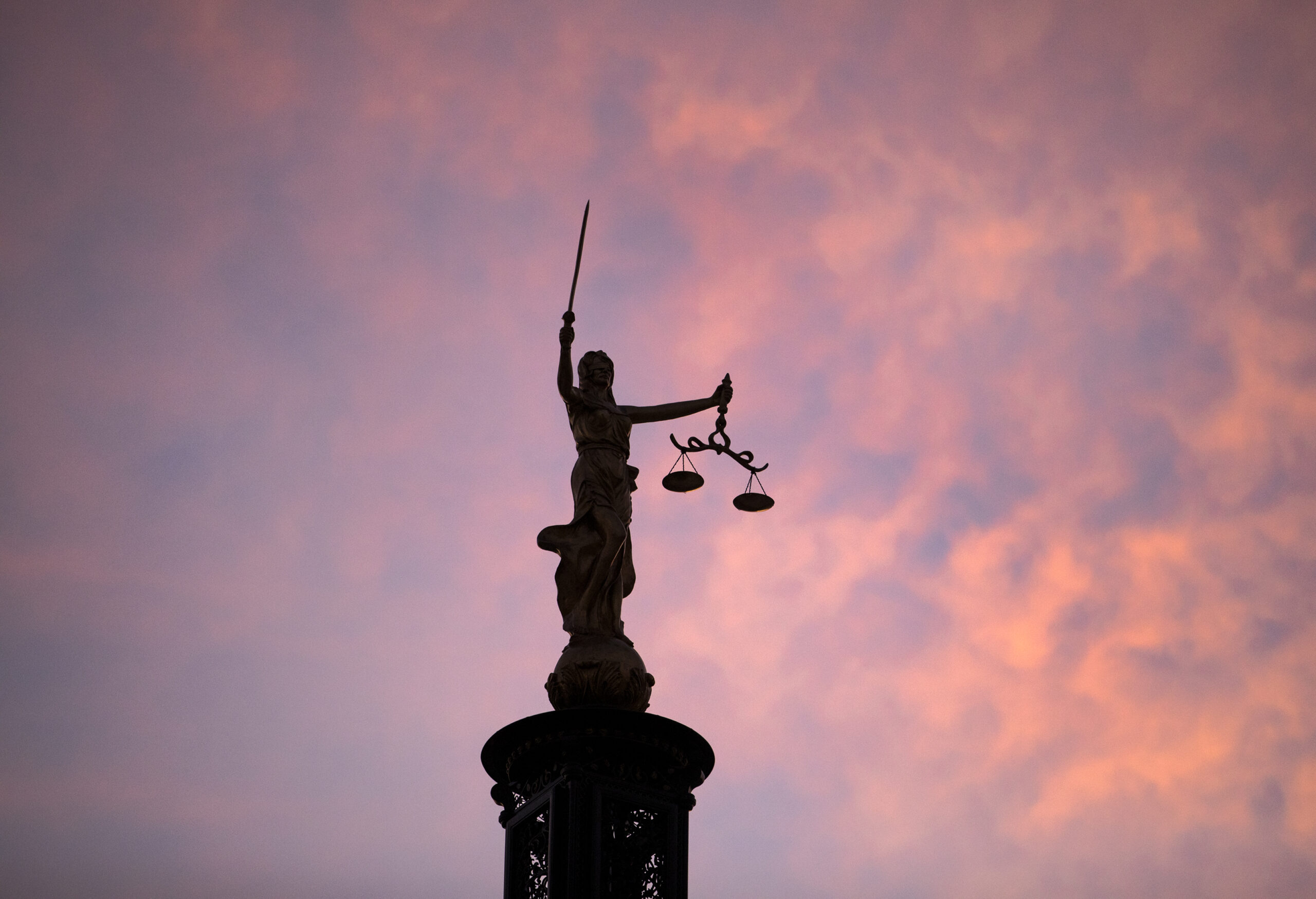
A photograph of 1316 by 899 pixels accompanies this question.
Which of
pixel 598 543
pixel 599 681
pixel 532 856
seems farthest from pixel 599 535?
pixel 532 856

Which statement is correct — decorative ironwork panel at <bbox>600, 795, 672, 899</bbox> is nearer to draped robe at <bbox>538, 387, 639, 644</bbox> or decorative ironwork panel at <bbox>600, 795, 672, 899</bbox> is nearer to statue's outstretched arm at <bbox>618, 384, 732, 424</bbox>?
draped robe at <bbox>538, 387, 639, 644</bbox>

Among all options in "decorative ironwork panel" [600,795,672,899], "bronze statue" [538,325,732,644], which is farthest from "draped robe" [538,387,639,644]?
"decorative ironwork panel" [600,795,672,899]

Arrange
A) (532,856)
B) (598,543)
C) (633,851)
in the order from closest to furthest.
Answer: (633,851)
(532,856)
(598,543)

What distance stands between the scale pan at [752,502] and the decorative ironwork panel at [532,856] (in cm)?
468

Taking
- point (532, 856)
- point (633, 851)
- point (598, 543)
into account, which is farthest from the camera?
point (598, 543)

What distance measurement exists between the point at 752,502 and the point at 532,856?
17.2ft

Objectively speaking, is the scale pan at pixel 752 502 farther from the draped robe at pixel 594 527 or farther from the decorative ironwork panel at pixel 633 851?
the decorative ironwork panel at pixel 633 851

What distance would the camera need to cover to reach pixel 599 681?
57.3 ft

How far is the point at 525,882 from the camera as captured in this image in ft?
56.4

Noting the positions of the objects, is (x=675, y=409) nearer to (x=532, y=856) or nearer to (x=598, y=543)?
(x=598, y=543)

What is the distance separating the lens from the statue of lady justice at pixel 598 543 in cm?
1752

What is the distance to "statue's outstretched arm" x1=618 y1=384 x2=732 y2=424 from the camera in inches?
752

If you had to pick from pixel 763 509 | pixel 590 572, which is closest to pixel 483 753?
pixel 590 572

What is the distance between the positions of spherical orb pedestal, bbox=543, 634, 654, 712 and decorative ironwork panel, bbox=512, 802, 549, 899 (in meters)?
1.21
